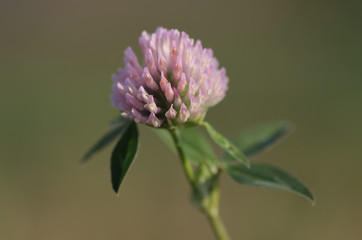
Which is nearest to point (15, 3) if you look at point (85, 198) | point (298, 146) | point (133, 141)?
point (85, 198)

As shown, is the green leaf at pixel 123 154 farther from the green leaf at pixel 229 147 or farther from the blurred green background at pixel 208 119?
the blurred green background at pixel 208 119

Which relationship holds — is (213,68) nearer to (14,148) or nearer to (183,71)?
(183,71)

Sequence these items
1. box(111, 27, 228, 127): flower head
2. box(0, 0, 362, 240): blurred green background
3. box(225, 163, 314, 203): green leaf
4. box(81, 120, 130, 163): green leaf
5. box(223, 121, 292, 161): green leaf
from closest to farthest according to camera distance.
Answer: box(111, 27, 228, 127): flower head
box(225, 163, 314, 203): green leaf
box(81, 120, 130, 163): green leaf
box(223, 121, 292, 161): green leaf
box(0, 0, 362, 240): blurred green background

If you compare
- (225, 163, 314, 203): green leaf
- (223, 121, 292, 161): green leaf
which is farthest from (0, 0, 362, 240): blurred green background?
(225, 163, 314, 203): green leaf

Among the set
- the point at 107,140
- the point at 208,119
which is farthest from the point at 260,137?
the point at 208,119

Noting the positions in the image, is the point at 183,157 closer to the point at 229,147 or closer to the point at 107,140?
the point at 229,147

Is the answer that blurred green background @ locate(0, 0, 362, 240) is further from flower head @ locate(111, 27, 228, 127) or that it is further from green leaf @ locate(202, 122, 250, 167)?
flower head @ locate(111, 27, 228, 127)
